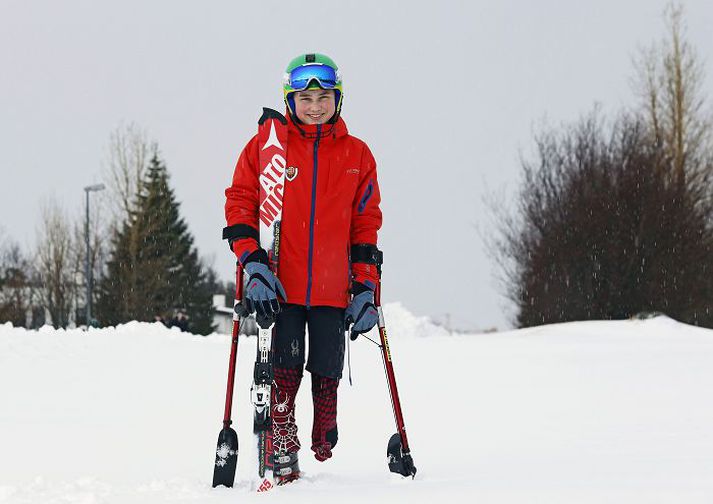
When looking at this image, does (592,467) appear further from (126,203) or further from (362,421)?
(126,203)

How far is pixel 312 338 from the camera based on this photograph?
4.19 m

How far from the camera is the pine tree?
131 ft

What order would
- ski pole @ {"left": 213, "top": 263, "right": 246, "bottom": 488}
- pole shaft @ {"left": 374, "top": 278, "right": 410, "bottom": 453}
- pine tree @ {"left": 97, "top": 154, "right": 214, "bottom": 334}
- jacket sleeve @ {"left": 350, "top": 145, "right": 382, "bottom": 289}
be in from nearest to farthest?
ski pole @ {"left": 213, "top": 263, "right": 246, "bottom": 488} → pole shaft @ {"left": 374, "top": 278, "right": 410, "bottom": 453} → jacket sleeve @ {"left": 350, "top": 145, "right": 382, "bottom": 289} → pine tree @ {"left": 97, "top": 154, "right": 214, "bottom": 334}

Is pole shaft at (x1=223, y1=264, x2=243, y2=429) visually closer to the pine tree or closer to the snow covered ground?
the snow covered ground

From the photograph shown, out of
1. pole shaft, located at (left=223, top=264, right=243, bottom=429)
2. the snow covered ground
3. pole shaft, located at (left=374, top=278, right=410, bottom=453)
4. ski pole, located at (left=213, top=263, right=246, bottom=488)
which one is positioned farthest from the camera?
pole shaft, located at (left=374, top=278, right=410, bottom=453)

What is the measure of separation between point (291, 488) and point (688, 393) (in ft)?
21.3

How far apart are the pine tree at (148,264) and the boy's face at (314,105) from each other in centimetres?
3529

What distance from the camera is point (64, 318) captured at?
4734 centimetres

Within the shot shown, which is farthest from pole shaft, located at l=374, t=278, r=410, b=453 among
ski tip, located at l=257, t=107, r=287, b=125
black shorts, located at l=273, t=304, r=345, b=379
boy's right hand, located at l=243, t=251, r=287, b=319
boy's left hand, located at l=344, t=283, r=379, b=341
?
ski tip, located at l=257, t=107, r=287, b=125

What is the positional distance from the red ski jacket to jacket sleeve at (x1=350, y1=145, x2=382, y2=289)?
0.14 ft

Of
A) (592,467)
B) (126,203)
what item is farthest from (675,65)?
(592,467)

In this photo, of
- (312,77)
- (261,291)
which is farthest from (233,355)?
(312,77)

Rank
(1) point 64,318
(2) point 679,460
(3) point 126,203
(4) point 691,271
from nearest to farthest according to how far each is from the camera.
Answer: (2) point 679,460 → (4) point 691,271 → (3) point 126,203 → (1) point 64,318

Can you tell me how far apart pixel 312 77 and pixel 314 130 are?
259mm
